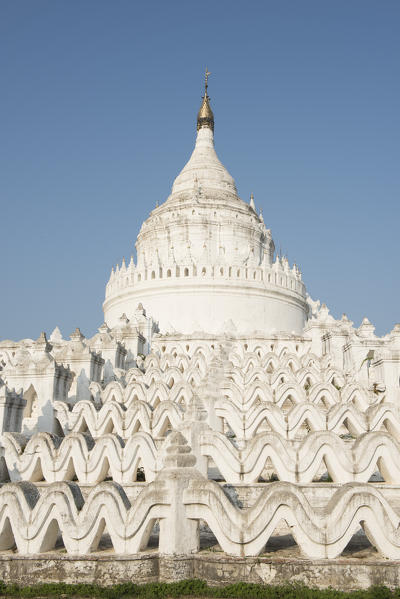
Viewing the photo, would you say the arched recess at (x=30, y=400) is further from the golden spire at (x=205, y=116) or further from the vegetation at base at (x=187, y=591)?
the golden spire at (x=205, y=116)

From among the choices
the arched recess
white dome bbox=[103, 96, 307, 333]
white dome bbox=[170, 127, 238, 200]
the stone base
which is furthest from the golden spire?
the stone base

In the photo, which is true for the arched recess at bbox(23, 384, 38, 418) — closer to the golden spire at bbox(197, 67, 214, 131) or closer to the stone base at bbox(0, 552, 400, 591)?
the stone base at bbox(0, 552, 400, 591)

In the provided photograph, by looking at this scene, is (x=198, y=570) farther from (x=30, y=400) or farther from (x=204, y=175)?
(x=204, y=175)

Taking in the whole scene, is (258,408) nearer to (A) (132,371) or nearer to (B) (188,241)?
(A) (132,371)

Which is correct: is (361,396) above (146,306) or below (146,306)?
below

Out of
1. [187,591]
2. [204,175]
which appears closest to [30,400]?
[187,591]

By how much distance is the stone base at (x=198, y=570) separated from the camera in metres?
8.07

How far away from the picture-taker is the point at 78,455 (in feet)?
42.8

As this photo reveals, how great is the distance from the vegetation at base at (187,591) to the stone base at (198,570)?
147 millimetres

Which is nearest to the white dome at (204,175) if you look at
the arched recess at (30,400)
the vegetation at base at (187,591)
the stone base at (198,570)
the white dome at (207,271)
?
the white dome at (207,271)

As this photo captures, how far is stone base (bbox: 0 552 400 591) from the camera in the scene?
8.07 meters

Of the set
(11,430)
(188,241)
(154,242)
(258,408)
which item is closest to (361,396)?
(258,408)

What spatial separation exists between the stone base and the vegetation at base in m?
0.15

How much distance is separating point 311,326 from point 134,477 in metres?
20.2
